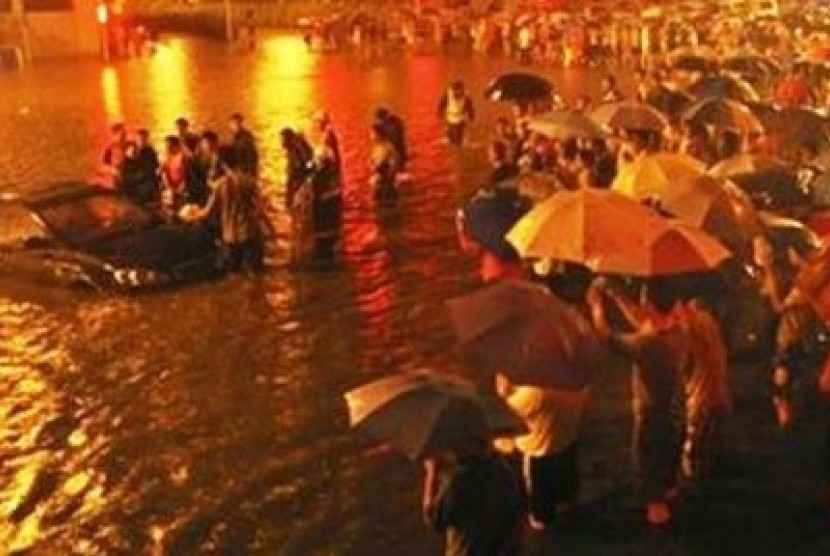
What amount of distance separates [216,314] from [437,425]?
30.4 ft

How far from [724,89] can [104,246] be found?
9214mm

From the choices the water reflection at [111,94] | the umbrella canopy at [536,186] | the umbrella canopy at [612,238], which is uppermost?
the umbrella canopy at [612,238]

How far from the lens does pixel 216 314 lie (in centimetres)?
1647

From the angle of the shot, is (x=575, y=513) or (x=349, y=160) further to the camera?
(x=349, y=160)

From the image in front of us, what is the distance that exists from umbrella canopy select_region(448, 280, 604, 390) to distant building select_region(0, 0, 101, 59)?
5316 centimetres

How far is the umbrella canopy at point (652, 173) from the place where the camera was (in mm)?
13156

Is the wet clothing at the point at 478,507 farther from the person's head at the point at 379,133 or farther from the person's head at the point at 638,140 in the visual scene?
the person's head at the point at 379,133

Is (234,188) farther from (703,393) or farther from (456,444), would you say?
(456,444)

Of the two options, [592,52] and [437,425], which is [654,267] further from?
[592,52]

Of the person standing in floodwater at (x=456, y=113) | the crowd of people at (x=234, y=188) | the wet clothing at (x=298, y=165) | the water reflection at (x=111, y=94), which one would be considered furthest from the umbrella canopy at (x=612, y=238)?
the water reflection at (x=111, y=94)

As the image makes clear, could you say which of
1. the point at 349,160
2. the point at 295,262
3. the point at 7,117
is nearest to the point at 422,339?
the point at 295,262

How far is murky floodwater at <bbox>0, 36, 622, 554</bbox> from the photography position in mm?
10656

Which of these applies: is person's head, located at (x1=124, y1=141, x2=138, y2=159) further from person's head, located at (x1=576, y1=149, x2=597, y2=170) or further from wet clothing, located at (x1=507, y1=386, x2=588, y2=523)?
wet clothing, located at (x1=507, y1=386, x2=588, y2=523)

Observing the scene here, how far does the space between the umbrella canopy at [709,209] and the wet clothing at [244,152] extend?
7.64 meters
